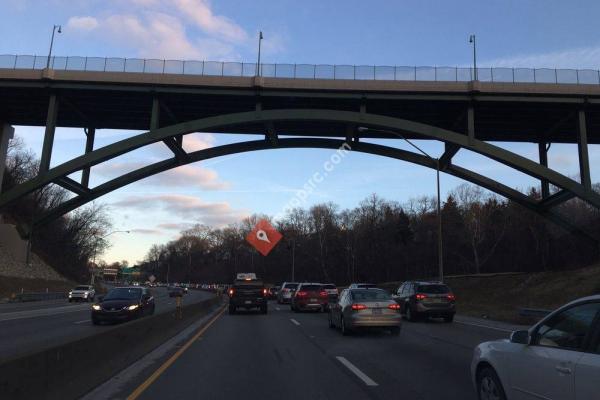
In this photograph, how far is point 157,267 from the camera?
642 feet

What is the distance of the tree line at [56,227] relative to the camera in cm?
7088

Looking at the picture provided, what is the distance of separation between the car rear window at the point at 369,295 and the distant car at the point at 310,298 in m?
12.5

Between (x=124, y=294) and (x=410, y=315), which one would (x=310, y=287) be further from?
(x=124, y=294)

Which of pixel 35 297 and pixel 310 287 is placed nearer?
pixel 310 287

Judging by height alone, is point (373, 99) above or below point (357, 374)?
above

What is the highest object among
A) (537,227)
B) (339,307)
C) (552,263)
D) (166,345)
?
(537,227)

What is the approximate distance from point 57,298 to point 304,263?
68.5m

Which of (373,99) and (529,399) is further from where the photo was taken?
(373,99)

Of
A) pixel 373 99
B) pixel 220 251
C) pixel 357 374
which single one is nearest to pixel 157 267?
pixel 220 251

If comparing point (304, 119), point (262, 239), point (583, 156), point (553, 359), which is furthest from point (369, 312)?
point (262, 239)

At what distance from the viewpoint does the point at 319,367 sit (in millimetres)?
10094

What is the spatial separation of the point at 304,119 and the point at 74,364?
31.6 m

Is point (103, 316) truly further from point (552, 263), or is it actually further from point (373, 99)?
point (552, 263)

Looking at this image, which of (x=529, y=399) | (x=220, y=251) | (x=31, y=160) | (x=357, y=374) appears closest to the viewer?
(x=529, y=399)
